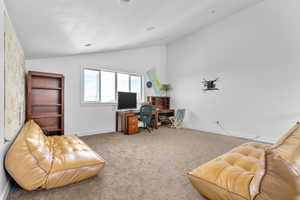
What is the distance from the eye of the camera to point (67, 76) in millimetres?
3791

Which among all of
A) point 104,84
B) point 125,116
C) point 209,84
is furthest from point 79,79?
point 209,84

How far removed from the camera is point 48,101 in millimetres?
3219

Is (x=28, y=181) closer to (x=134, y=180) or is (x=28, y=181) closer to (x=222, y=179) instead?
(x=134, y=180)

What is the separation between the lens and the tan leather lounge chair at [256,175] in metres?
0.79

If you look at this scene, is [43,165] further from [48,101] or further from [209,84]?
[209,84]

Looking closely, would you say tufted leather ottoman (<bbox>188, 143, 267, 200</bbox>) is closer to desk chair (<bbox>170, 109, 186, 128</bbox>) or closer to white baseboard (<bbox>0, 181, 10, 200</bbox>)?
white baseboard (<bbox>0, 181, 10, 200</bbox>)

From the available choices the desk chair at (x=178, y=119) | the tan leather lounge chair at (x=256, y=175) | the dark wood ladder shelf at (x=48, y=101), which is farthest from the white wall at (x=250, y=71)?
the dark wood ladder shelf at (x=48, y=101)

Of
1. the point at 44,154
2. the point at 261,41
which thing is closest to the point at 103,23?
the point at 44,154

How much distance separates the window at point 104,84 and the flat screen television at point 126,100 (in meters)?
0.42

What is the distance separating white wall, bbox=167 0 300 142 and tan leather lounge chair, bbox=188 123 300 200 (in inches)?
90.6

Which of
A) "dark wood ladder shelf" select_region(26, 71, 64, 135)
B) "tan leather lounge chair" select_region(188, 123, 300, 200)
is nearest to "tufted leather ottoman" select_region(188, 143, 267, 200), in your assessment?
"tan leather lounge chair" select_region(188, 123, 300, 200)

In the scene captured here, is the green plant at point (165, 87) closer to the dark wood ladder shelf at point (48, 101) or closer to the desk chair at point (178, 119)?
the desk chair at point (178, 119)

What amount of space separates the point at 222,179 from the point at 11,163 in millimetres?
2062

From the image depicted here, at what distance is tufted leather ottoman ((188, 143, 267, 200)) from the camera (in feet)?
3.37
